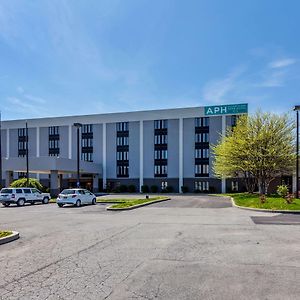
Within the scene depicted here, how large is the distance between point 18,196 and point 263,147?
25.6 m

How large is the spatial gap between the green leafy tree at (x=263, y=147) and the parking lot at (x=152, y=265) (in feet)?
89.6

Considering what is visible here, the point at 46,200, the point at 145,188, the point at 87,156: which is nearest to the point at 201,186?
the point at 145,188

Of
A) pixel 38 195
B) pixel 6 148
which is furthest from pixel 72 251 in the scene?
pixel 6 148

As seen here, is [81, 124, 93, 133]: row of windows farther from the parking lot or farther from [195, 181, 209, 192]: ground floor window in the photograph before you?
the parking lot

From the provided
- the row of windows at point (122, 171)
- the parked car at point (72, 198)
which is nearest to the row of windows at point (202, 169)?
the row of windows at point (122, 171)

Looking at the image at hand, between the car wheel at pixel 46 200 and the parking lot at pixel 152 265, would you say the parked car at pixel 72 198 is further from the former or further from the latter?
the parking lot at pixel 152 265

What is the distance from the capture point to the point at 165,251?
9.34 meters

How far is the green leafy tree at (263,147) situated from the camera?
39.0 metres

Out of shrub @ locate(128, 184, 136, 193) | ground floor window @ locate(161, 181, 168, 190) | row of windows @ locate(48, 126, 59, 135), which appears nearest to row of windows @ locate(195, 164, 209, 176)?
ground floor window @ locate(161, 181, 168, 190)

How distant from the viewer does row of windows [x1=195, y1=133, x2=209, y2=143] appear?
68375 mm

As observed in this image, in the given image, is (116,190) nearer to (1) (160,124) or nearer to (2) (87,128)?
(2) (87,128)

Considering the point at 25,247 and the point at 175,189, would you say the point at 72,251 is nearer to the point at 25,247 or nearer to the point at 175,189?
the point at 25,247

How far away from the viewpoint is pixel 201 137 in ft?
225

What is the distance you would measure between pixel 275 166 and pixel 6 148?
59.1 m
